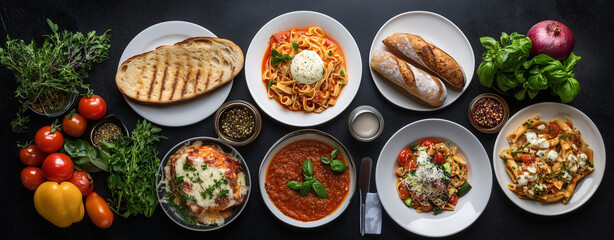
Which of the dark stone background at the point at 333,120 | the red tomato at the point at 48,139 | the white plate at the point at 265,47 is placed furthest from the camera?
the dark stone background at the point at 333,120

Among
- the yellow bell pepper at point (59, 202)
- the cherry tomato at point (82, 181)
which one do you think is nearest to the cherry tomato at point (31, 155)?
the yellow bell pepper at point (59, 202)

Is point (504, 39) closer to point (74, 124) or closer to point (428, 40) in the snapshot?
point (428, 40)

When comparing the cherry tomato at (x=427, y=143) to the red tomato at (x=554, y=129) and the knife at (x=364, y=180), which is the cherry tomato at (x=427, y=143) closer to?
the knife at (x=364, y=180)

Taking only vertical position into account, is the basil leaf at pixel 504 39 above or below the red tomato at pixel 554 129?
above

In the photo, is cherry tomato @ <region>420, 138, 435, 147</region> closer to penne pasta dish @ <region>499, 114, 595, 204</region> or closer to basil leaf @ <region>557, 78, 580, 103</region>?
penne pasta dish @ <region>499, 114, 595, 204</region>

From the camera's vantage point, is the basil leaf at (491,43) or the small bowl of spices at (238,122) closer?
the basil leaf at (491,43)

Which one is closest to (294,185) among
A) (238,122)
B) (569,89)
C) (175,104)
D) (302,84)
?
(238,122)

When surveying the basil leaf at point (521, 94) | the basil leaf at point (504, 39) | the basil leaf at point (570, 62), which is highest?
the basil leaf at point (504, 39)
